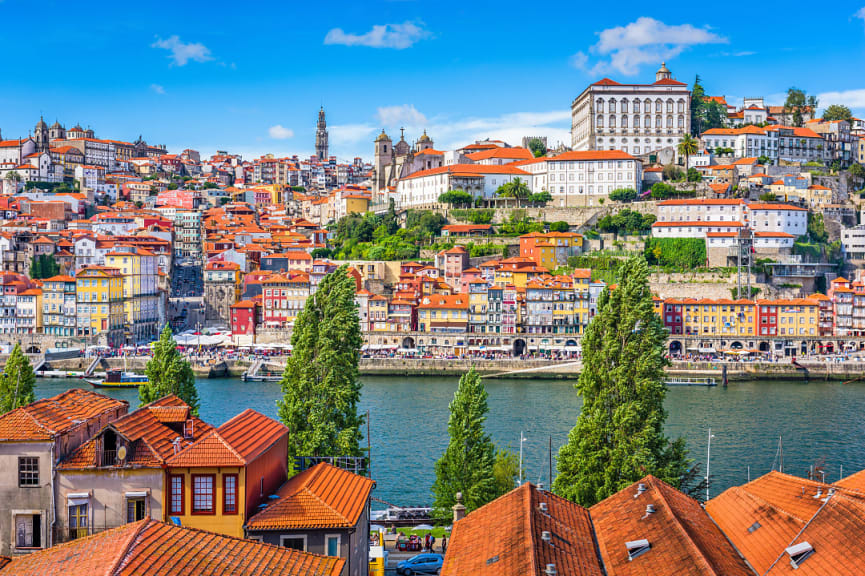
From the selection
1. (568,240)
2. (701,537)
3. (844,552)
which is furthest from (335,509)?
(568,240)

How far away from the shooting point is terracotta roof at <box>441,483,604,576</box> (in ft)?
30.0

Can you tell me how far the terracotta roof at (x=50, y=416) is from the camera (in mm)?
11508

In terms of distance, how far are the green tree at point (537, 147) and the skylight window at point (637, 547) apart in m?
82.1

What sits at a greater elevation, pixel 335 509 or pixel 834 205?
pixel 834 205

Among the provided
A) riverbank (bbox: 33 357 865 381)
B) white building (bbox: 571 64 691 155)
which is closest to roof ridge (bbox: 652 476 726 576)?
riverbank (bbox: 33 357 865 381)

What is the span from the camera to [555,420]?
34.2 m

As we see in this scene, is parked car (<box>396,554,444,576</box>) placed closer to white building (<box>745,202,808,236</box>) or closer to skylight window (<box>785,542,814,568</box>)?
skylight window (<box>785,542,814,568</box>)

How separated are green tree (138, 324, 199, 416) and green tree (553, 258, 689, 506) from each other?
10074mm

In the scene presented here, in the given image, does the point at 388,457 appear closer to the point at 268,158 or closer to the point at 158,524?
the point at 158,524

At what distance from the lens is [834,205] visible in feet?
223

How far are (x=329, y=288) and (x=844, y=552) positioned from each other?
12331 mm

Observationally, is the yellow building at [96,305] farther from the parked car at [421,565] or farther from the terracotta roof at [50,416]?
the parked car at [421,565]

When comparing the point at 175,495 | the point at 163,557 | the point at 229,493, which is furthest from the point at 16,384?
the point at 163,557

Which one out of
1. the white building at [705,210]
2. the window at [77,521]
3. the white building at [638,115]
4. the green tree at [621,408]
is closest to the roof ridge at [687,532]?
the green tree at [621,408]
